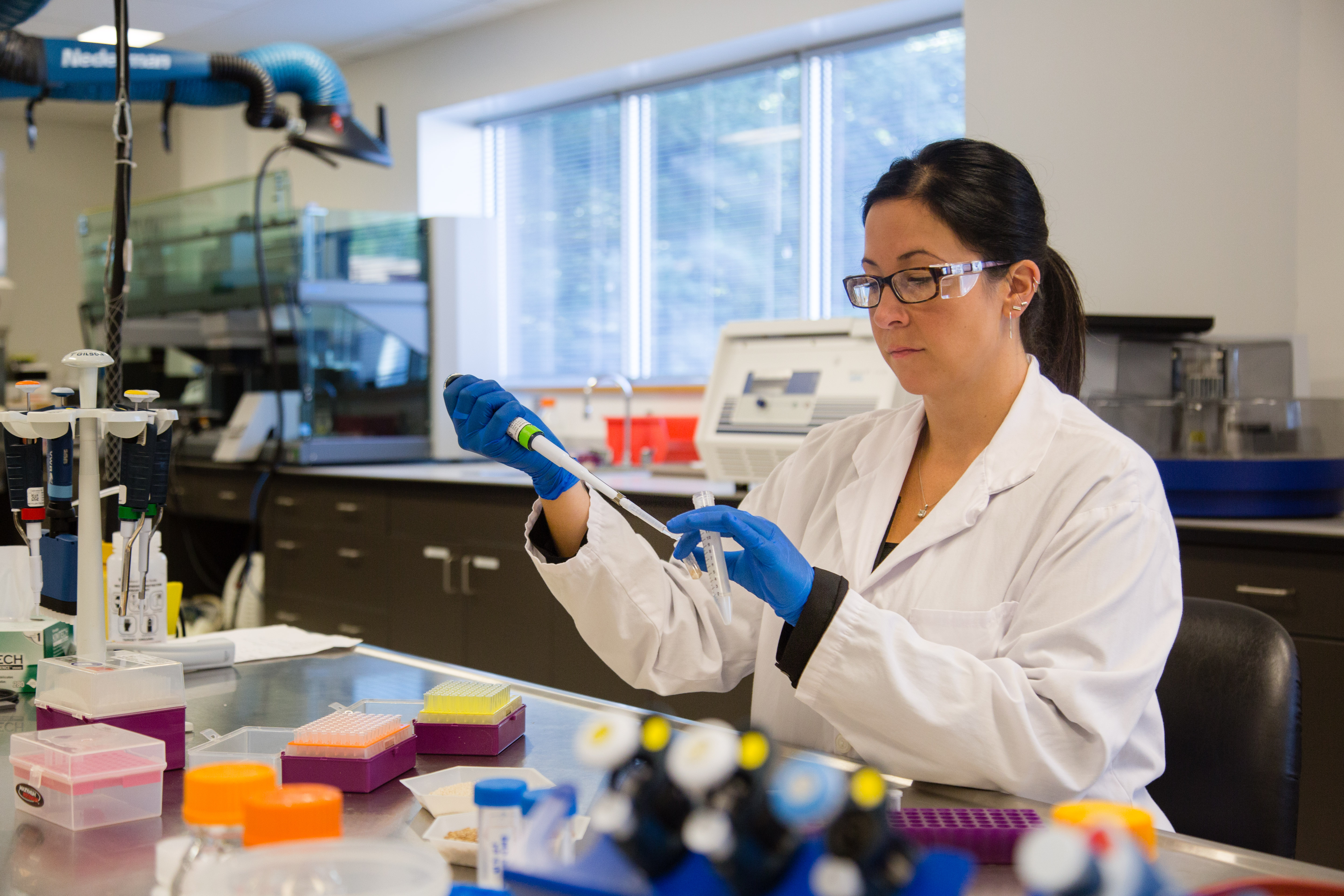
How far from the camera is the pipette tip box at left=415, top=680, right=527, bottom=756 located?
3.55 ft

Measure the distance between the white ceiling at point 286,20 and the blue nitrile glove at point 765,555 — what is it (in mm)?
3662

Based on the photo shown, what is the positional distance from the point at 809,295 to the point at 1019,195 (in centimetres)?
255

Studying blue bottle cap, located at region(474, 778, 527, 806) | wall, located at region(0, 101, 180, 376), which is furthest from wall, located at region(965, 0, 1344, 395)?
wall, located at region(0, 101, 180, 376)

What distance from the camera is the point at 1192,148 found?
2.66m

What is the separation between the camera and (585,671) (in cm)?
297

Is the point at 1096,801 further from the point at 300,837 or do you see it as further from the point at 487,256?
the point at 487,256

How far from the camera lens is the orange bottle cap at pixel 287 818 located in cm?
65

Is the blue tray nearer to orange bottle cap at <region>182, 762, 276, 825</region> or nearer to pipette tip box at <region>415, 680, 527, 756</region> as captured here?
pipette tip box at <region>415, 680, 527, 756</region>

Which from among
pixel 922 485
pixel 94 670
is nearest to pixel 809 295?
pixel 922 485

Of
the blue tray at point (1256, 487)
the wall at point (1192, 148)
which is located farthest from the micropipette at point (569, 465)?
the wall at point (1192, 148)

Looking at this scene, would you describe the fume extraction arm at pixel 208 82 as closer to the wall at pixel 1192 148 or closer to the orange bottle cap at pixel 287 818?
the wall at pixel 1192 148

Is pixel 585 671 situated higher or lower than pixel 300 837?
lower

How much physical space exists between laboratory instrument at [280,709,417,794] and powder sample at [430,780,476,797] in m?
0.07

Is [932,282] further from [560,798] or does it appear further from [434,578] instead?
[434,578]
